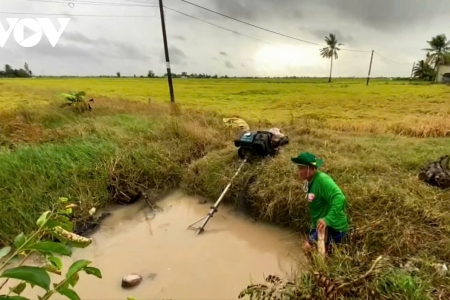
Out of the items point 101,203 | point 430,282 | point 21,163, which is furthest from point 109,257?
point 430,282

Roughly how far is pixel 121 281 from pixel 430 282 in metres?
2.64

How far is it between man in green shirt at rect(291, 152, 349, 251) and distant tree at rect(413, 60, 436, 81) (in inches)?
1441

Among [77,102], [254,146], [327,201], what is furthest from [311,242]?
[77,102]

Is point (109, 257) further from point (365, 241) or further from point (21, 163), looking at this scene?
point (365, 241)

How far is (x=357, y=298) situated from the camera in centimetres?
214

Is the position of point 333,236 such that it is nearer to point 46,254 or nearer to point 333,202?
point 333,202

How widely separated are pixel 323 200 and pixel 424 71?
37920 mm

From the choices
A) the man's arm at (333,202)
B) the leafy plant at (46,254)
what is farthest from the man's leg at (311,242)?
the leafy plant at (46,254)

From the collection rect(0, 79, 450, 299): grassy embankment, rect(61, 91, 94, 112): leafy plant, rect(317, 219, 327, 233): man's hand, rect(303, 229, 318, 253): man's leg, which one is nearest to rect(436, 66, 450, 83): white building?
rect(0, 79, 450, 299): grassy embankment

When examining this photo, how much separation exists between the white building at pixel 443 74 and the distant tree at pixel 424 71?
2810 millimetres

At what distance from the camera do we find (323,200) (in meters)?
2.87

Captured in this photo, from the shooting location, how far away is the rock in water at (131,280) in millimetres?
2959

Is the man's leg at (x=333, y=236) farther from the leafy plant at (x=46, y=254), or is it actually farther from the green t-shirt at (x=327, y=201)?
the leafy plant at (x=46, y=254)

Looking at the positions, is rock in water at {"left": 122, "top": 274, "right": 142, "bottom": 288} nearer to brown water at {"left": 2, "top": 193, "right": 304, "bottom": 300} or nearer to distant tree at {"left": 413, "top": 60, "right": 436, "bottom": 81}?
brown water at {"left": 2, "top": 193, "right": 304, "bottom": 300}
